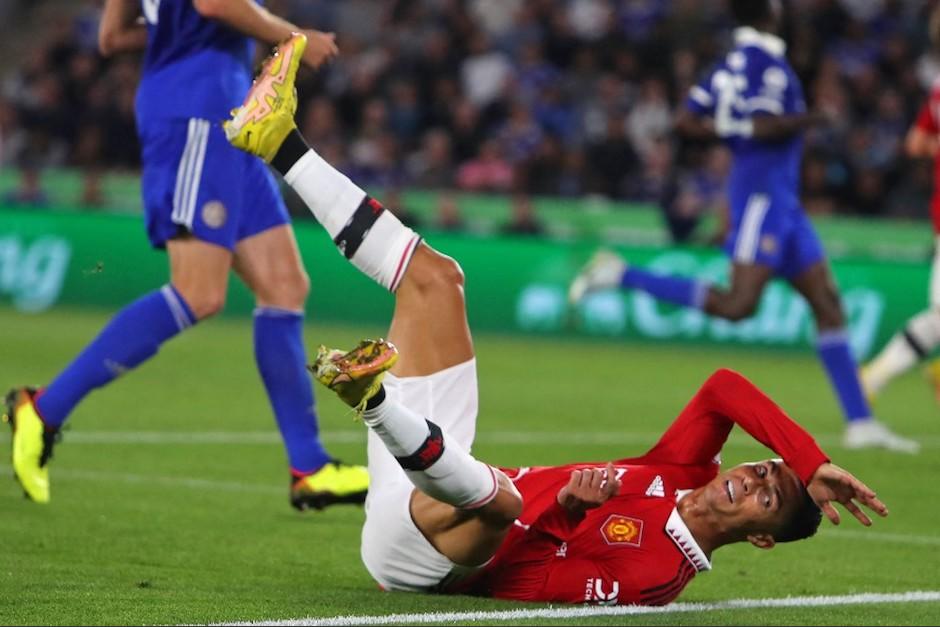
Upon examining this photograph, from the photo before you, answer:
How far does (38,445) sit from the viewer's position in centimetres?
682

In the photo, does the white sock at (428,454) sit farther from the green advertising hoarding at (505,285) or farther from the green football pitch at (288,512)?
the green advertising hoarding at (505,285)

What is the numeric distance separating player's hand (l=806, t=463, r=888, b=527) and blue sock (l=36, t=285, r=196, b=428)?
9.07 feet

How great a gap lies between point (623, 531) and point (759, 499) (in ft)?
1.34

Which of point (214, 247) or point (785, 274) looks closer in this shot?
point (214, 247)

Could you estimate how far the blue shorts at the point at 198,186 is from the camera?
271 inches

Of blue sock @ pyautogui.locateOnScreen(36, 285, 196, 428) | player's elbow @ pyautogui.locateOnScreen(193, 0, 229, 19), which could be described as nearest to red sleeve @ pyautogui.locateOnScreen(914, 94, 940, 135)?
player's elbow @ pyautogui.locateOnScreen(193, 0, 229, 19)

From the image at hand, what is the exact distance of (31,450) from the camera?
6809 millimetres

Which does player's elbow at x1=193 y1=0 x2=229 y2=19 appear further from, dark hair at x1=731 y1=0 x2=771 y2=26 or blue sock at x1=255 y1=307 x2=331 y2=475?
dark hair at x1=731 y1=0 x2=771 y2=26

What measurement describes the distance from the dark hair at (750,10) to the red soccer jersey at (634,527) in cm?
520

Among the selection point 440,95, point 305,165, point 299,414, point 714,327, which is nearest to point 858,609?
point 305,165

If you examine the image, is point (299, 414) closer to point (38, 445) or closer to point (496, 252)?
point (38, 445)

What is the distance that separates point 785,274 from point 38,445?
4929mm

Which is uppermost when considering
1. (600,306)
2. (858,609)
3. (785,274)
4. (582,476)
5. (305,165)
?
(305,165)

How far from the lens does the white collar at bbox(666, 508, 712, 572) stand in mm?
5312
